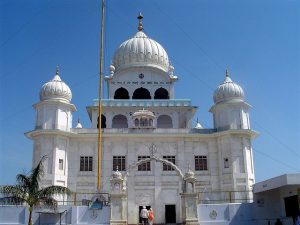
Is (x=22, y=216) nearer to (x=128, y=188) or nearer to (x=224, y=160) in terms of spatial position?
(x=128, y=188)

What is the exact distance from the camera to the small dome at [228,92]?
36.1 metres

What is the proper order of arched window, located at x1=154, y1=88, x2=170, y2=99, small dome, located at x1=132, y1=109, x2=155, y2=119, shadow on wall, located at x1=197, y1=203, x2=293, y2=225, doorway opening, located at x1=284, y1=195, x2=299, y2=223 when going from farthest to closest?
1. arched window, located at x1=154, y1=88, x2=170, y2=99
2. small dome, located at x1=132, y1=109, x2=155, y2=119
3. shadow on wall, located at x1=197, y1=203, x2=293, y2=225
4. doorway opening, located at x1=284, y1=195, x2=299, y2=223

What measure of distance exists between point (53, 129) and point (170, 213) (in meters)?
11.9

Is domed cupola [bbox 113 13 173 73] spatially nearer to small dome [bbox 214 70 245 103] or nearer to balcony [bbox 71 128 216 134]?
small dome [bbox 214 70 245 103]

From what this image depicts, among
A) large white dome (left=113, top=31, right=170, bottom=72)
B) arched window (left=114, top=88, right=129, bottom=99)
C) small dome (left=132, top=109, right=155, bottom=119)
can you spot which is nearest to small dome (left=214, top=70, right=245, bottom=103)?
small dome (left=132, top=109, right=155, bottom=119)

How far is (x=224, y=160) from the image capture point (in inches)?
1346

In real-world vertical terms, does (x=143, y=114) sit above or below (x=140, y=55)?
below

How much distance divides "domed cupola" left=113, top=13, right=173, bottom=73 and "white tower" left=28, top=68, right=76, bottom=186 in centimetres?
958

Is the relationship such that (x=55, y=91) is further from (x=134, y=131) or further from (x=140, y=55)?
(x=140, y=55)

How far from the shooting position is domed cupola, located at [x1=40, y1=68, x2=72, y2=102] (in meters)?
35.1

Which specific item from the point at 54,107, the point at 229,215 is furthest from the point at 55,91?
the point at 229,215

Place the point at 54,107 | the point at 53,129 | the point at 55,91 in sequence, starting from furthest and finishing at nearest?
1. the point at 55,91
2. the point at 54,107
3. the point at 53,129

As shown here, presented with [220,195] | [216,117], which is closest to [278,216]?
[220,195]

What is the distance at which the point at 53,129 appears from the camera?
109 ft
